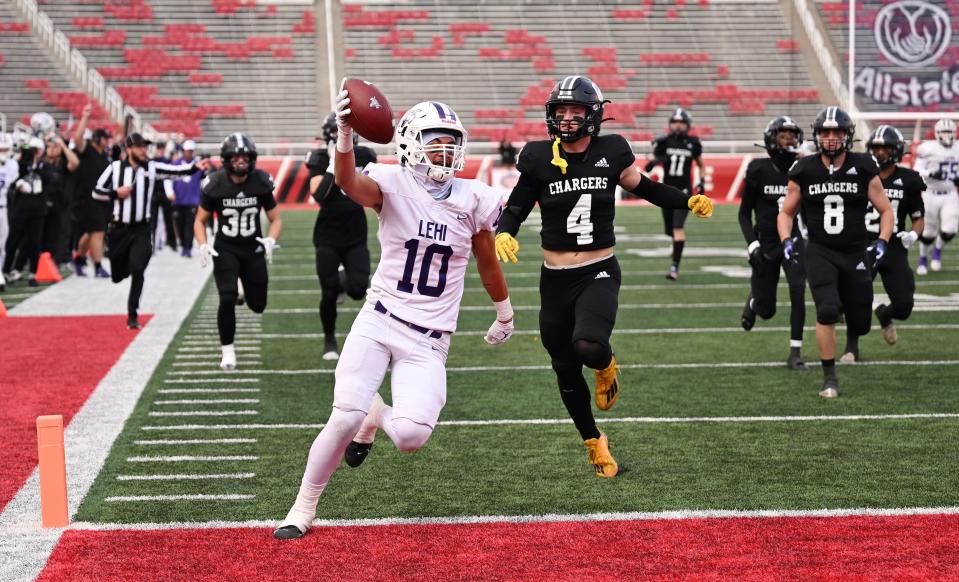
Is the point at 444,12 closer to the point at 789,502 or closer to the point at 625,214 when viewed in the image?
the point at 625,214

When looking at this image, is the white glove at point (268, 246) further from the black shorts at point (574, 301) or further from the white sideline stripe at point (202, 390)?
the black shorts at point (574, 301)

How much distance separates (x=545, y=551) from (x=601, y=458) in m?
1.24

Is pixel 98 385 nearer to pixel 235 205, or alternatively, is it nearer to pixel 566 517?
pixel 235 205

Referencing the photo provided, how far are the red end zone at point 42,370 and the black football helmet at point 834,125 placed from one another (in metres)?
4.72

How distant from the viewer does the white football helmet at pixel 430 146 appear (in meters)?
5.15

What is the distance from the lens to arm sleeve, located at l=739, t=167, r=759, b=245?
973 cm

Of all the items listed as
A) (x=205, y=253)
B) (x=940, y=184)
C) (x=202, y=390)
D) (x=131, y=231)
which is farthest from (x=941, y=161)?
(x=202, y=390)

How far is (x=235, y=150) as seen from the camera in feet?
29.9

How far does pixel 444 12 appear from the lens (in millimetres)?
36219

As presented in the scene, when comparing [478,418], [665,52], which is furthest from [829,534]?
[665,52]

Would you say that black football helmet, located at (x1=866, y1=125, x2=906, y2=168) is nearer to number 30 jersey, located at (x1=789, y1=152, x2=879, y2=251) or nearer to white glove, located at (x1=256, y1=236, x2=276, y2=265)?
number 30 jersey, located at (x1=789, y1=152, x2=879, y2=251)

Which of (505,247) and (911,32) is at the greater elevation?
(911,32)

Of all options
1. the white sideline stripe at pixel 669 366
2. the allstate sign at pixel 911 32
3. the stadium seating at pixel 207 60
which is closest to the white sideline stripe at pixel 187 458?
the white sideline stripe at pixel 669 366

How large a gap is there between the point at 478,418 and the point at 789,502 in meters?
2.39
